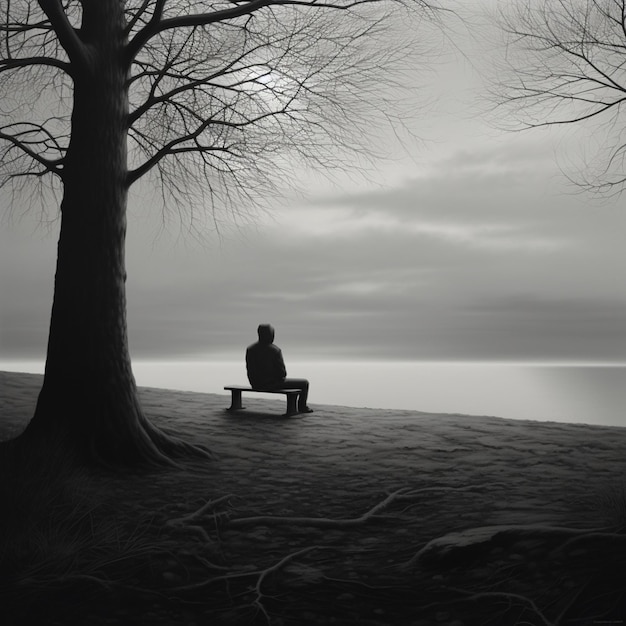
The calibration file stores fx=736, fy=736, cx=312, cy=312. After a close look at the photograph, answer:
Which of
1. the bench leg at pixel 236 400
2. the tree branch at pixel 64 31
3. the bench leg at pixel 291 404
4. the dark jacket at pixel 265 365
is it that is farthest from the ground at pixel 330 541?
the tree branch at pixel 64 31

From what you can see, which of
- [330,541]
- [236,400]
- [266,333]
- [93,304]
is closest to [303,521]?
[330,541]

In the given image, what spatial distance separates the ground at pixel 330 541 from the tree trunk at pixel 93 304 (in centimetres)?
84

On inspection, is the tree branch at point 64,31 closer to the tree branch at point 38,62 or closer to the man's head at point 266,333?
the tree branch at point 38,62

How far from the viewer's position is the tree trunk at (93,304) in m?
9.19

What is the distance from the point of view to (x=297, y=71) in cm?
1038

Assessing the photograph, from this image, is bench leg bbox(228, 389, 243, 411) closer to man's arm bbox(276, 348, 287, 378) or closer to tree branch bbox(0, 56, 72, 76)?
man's arm bbox(276, 348, 287, 378)

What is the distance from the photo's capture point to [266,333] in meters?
13.8

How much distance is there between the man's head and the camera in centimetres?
1380

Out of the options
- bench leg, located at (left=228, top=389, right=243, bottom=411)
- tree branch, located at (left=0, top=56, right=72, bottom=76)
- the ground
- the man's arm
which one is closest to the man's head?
the man's arm

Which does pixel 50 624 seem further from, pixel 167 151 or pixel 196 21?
pixel 196 21

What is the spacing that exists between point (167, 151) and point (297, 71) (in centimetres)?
217

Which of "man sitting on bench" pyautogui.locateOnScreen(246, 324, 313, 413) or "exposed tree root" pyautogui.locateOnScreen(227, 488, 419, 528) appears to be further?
"man sitting on bench" pyautogui.locateOnScreen(246, 324, 313, 413)

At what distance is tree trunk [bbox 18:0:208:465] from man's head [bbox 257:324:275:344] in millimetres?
4496

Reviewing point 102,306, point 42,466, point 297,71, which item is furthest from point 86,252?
point 297,71
